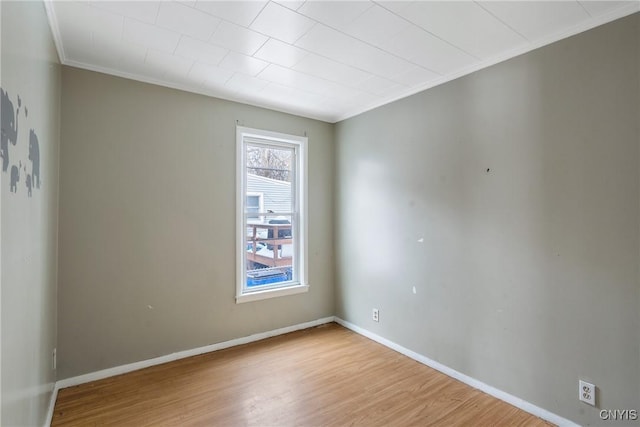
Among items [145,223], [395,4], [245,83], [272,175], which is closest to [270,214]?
[272,175]

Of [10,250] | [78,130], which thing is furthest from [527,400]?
[78,130]

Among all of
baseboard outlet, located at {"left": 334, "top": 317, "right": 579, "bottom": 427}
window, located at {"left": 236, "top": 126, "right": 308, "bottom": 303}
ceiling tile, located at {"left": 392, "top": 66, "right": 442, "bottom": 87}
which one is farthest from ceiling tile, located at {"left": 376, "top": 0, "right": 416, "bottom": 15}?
baseboard outlet, located at {"left": 334, "top": 317, "right": 579, "bottom": 427}

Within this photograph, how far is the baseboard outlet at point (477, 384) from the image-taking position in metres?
2.10

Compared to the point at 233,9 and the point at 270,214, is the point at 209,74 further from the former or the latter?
the point at 270,214

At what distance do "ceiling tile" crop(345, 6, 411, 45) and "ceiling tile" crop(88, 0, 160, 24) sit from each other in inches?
45.0

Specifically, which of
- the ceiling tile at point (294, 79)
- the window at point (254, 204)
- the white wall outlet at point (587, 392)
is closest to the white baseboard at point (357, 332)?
the white wall outlet at point (587, 392)

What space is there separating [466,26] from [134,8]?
1.97m

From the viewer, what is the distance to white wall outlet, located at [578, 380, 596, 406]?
1927mm

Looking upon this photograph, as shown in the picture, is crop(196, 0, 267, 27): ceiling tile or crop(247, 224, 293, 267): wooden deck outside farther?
crop(247, 224, 293, 267): wooden deck outside

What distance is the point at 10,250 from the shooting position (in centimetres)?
117

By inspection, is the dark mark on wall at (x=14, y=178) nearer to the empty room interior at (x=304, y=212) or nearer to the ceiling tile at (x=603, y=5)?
the empty room interior at (x=304, y=212)

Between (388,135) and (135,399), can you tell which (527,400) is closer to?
(388,135)

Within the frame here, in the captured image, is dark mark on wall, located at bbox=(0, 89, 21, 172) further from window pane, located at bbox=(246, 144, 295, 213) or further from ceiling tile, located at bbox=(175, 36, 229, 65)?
window pane, located at bbox=(246, 144, 295, 213)

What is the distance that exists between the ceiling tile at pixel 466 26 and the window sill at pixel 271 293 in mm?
2781
